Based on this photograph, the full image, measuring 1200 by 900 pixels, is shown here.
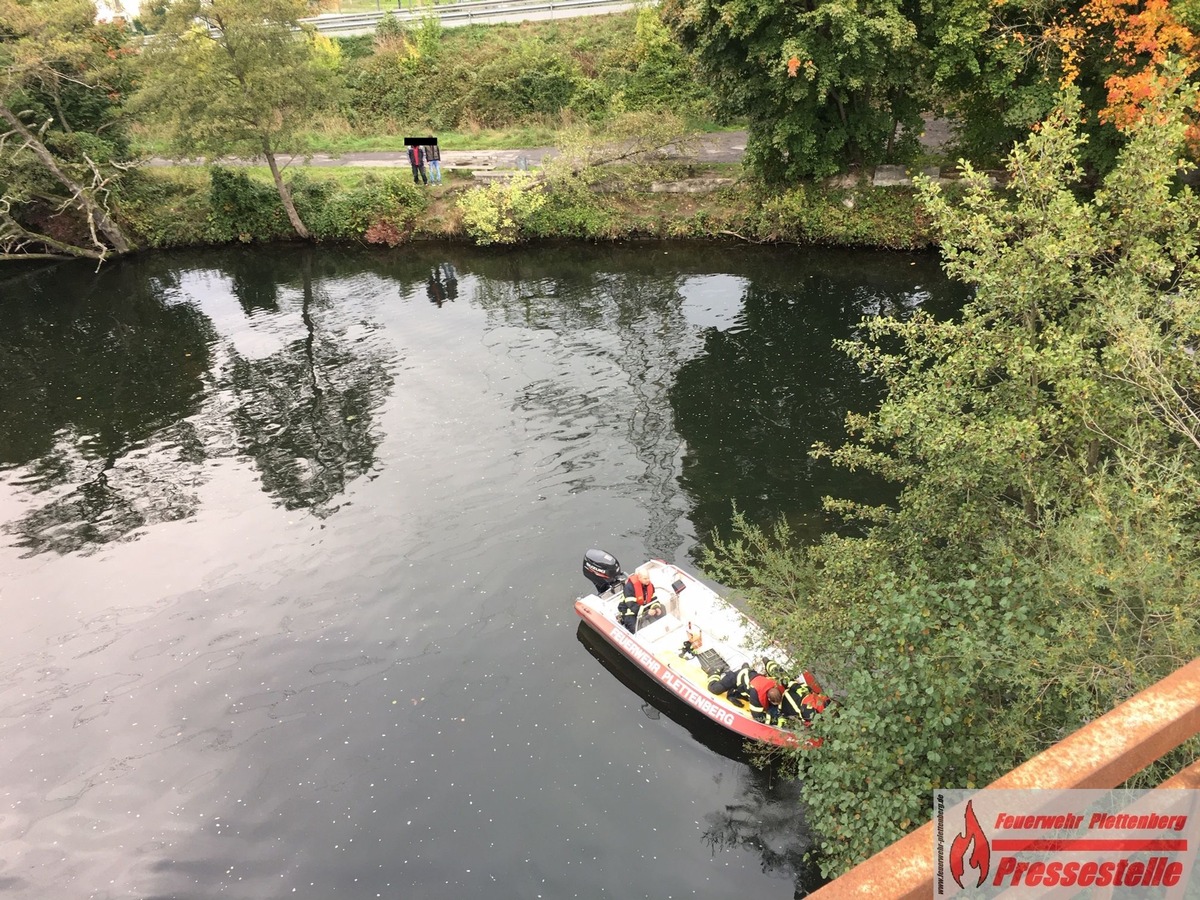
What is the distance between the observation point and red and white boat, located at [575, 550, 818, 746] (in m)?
13.5

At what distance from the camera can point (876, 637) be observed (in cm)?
871

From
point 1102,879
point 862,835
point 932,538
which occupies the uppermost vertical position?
point 1102,879

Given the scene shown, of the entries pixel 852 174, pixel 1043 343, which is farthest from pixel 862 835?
pixel 852 174

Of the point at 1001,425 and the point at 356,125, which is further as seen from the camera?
the point at 356,125

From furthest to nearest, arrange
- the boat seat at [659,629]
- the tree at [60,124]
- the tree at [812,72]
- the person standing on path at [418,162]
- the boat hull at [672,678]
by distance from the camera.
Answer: the person standing on path at [418,162] → the tree at [60,124] → the tree at [812,72] → the boat seat at [659,629] → the boat hull at [672,678]

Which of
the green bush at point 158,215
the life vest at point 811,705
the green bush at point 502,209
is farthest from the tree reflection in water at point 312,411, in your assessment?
the green bush at point 158,215

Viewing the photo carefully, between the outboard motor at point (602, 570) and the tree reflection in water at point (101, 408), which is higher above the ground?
the tree reflection in water at point (101, 408)

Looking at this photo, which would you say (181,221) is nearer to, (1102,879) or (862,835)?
(862,835)

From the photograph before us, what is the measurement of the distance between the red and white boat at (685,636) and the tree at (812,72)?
1841 centimetres

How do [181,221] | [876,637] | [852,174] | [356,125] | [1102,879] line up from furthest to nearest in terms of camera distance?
[356,125], [181,221], [852,174], [876,637], [1102,879]

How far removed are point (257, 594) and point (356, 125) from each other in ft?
123

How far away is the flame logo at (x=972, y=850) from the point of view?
9.20 feet

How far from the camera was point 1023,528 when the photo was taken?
10.5 meters

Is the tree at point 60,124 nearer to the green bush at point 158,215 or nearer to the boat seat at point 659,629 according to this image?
the green bush at point 158,215
